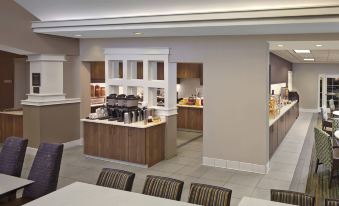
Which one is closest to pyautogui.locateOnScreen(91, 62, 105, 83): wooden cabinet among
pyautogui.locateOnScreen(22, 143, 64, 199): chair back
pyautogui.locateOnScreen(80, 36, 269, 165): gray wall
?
pyautogui.locateOnScreen(80, 36, 269, 165): gray wall

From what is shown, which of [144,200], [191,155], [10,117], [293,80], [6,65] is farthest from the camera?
[293,80]

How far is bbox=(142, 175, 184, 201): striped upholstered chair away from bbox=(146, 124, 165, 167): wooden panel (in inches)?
124

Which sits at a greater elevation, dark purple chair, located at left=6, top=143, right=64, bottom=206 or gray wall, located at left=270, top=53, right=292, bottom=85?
gray wall, located at left=270, top=53, right=292, bottom=85

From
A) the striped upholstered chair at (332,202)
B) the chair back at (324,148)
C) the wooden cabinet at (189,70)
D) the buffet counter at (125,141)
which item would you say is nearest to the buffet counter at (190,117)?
the wooden cabinet at (189,70)

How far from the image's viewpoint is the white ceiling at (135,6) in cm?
469

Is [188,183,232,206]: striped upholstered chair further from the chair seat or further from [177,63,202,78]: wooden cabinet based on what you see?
[177,63,202,78]: wooden cabinet

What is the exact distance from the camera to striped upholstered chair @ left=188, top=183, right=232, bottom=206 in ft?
9.59

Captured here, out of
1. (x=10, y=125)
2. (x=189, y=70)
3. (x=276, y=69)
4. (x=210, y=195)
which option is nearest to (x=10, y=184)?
(x=210, y=195)

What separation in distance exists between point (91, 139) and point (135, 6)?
3.00 meters

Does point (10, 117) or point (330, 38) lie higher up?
point (330, 38)

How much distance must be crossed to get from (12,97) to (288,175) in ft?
25.2

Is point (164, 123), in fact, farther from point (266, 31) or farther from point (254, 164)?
point (266, 31)

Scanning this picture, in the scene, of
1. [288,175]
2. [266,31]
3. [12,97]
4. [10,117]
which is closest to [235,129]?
[288,175]

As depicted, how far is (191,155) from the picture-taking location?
7410 mm
